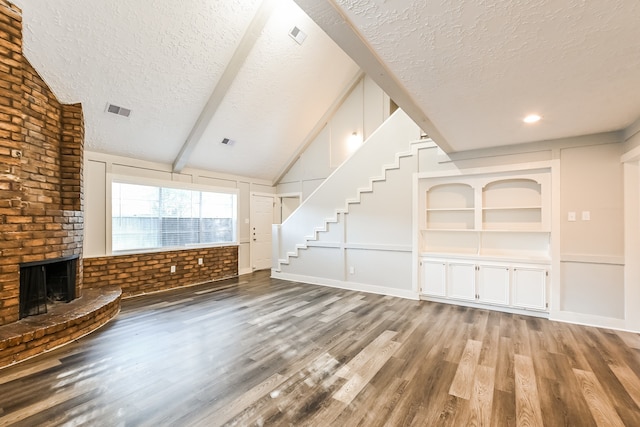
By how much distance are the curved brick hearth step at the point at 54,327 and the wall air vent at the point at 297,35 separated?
15.4 ft

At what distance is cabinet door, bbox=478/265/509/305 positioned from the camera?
400 centimetres

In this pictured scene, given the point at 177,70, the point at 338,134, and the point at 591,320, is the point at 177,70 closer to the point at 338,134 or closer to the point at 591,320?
the point at 338,134

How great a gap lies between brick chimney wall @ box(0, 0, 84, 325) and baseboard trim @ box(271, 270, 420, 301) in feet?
11.5

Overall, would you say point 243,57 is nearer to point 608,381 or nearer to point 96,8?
point 96,8

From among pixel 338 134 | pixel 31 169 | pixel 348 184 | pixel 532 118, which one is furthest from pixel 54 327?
pixel 338 134

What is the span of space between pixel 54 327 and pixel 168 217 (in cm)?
294

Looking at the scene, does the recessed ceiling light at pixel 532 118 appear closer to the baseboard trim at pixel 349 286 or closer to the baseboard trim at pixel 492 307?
the baseboard trim at pixel 492 307

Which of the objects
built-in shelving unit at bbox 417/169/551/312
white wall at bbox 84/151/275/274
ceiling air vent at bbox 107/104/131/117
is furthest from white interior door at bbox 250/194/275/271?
built-in shelving unit at bbox 417/169/551/312

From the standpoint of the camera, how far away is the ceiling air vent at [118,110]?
4113mm

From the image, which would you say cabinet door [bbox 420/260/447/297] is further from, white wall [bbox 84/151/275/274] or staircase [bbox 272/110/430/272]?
white wall [bbox 84/151/275/274]

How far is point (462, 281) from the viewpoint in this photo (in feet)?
14.1

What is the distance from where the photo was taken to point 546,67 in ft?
6.60

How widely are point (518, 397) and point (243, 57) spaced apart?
5.03 m

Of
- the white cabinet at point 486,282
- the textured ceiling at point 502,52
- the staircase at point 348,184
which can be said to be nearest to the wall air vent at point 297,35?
the staircase at point 348,184
